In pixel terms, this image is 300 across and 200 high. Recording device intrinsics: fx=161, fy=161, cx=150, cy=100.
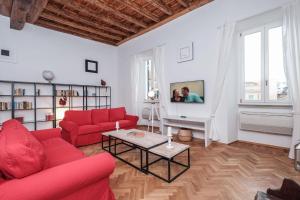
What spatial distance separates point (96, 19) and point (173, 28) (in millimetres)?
2092

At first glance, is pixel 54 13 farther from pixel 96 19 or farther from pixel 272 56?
pixel 272 56

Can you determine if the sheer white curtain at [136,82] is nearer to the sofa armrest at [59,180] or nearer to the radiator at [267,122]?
the radiator at [267,122]

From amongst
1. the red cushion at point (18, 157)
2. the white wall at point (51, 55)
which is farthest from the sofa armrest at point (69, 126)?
the red cushion at point (18, 157)

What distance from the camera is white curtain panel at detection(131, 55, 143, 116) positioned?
5.72 m

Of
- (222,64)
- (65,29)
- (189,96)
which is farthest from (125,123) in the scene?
(65,29)

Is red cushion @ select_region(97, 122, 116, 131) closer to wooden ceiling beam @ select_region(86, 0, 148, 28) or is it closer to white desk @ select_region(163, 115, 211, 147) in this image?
white desk @ select_region(163, 115, 211, 147)

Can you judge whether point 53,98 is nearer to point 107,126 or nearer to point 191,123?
point 107,126

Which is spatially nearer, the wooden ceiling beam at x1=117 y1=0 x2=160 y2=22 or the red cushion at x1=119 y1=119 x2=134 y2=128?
the wooden ceiling beam at x1=117 y1=0 x2=160 y2=22

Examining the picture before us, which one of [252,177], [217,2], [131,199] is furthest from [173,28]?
[131,199]

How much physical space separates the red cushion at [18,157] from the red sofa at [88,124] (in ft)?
7.71

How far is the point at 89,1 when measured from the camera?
3332 mm

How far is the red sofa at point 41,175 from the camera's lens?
3.29 ft

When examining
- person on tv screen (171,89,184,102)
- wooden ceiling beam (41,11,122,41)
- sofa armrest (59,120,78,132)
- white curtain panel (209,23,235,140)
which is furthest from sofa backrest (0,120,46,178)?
wooden ceiling beam (41,11,122,41)

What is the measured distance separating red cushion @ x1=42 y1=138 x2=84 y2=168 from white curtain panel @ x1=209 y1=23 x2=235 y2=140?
2811 mm
